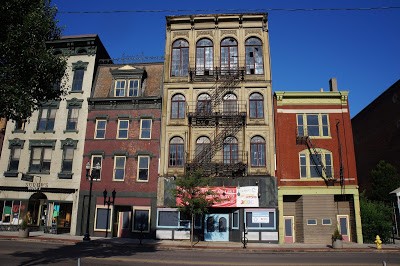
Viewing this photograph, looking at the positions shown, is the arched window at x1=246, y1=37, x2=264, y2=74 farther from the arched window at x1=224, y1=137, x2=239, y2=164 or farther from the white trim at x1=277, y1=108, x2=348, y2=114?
the arched window at x1=224, y1=137, x2=239, y2=164

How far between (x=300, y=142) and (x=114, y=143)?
51.0 feet

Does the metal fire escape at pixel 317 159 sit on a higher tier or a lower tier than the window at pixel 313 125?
lower

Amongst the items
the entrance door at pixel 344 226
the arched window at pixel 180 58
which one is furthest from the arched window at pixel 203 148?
the entrance door at pixel 344 226

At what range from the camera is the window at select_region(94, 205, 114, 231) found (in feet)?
86.3

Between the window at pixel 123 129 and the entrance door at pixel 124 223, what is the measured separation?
20.9ft

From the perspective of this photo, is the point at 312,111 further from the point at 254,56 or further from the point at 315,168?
the point at 254,56

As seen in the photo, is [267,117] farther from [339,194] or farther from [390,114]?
[390,114]

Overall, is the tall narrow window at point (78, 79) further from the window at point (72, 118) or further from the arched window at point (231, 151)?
the arched window at point (231, 151)

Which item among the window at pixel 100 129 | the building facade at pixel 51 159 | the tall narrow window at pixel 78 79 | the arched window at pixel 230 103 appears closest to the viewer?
the building facade at pixel 51 159

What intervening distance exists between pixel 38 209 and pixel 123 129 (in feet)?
32.9

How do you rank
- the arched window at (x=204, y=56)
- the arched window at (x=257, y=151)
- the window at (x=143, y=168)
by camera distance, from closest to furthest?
the arched window at (x=257, y=151)
the window at (x=143, y=168)
the arched window at (x=204, y=56)

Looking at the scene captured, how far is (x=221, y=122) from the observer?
89.1 feet

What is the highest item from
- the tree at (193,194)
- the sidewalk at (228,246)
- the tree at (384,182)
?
the tree at (384,182)

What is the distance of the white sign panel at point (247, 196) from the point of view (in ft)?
82.1
